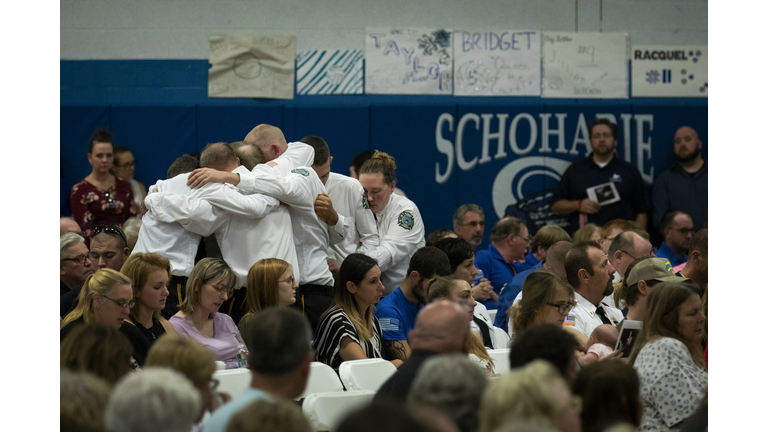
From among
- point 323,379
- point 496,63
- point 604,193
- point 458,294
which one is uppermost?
point 496,63

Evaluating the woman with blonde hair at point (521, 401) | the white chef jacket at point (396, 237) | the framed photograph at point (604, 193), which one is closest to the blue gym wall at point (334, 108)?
the framed photograph at point (604, 193)

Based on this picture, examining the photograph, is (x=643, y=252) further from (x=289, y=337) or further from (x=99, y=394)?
(x=99, y=394)

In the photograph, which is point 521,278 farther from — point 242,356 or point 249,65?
point 249,65

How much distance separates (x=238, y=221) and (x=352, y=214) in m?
0.93

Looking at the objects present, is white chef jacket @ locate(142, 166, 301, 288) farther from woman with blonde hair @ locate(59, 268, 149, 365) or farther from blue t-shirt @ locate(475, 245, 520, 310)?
blue t-shirt @ locate(475, 245, 520, 310)

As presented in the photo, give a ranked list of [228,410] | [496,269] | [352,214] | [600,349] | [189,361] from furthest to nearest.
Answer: [496,269] < [352,214] < [600,349] < [189,361] < [228,410]

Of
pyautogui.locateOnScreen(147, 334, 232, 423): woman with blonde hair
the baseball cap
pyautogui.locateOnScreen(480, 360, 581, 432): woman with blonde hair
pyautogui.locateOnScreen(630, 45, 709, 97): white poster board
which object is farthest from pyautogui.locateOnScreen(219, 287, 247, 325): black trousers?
pyautogui.locateOnScreen(630, 45, 709, 97): white poster board

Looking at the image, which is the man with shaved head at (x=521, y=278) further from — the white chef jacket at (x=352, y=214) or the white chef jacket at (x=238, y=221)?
the white chef jacket at (x=238, y=221)

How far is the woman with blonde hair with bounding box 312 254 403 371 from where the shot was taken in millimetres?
3929

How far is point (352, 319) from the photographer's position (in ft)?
13.3

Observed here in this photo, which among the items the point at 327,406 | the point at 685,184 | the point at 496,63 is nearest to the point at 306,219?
the point at 327,406

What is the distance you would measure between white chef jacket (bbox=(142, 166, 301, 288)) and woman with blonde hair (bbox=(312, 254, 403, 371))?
15.4 inches

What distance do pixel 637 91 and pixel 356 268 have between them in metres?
5.28

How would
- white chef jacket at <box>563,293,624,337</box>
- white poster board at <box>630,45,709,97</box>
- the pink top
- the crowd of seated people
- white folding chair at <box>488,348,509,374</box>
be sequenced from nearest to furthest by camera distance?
the crowd of seated people < the pink top < white folding chair at <box>488,348,509,374</box> < white chef jacket at <box>563,293,624,337</box> < white poster board at <box>630,45,709,97</box>
